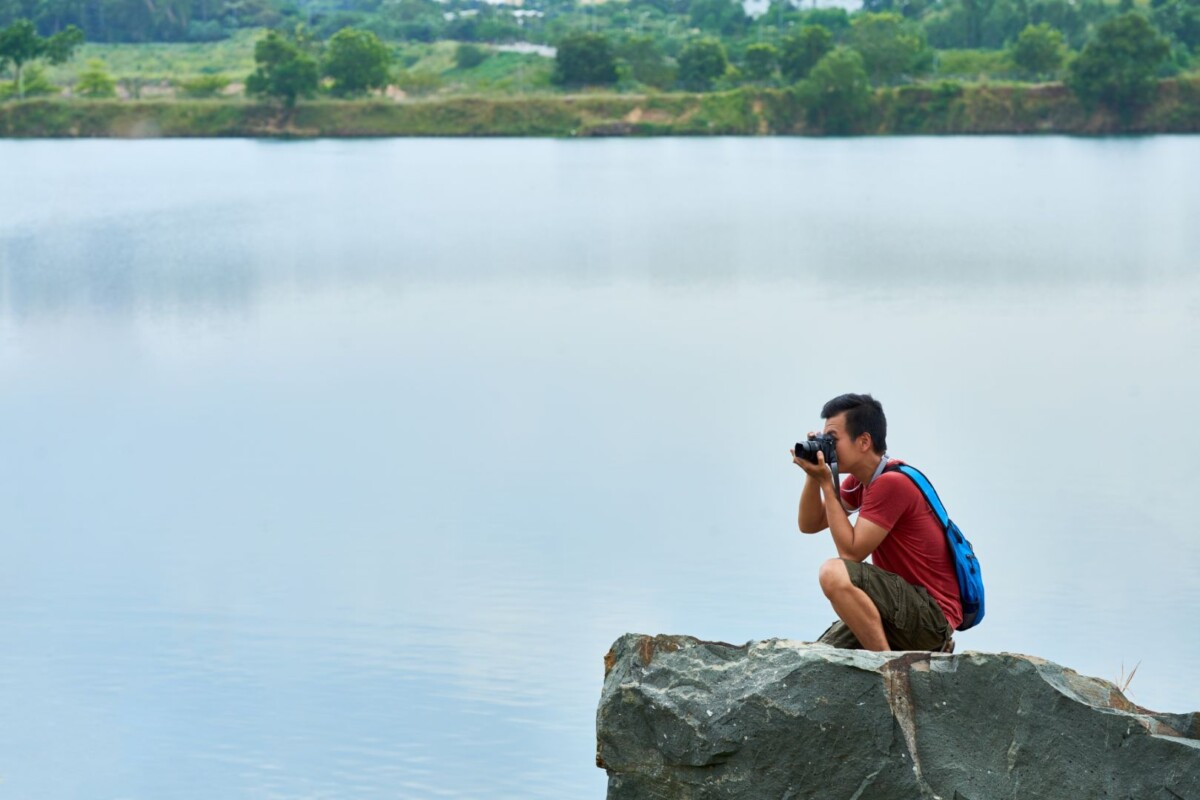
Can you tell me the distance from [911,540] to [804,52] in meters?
72.5

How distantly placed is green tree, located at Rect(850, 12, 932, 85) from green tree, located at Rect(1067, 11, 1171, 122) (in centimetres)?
1196

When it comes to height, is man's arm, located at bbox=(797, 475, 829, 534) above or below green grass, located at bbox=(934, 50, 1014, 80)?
above

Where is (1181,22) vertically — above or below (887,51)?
above

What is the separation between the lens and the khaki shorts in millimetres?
4262

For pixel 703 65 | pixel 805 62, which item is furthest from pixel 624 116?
pixel 703 65

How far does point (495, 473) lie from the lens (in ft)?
29.8

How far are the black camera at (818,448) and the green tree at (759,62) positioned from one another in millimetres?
72839

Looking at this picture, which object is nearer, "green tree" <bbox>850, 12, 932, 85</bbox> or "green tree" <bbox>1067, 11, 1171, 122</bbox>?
"green tree" <bbox>1067, 11, 1171, 122</bbox>

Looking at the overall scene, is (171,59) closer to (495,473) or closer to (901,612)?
(495,473)

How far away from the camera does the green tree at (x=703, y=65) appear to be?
254 feet

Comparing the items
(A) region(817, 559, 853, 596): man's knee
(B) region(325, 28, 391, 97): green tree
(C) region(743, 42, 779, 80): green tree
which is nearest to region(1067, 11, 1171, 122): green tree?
(C) region(743, 42, 779, 80): green tree

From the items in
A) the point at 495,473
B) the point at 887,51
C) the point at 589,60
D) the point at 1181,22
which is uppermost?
the point at 495,473

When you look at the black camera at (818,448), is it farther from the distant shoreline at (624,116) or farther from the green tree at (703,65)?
the green tree at (703,65)

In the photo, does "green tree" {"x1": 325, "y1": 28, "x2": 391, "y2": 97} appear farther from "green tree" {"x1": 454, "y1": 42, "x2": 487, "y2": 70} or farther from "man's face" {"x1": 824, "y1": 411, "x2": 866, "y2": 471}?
"man's face" {"x1": 824, "y1": 411, "x2": 866, "y2": 471}
